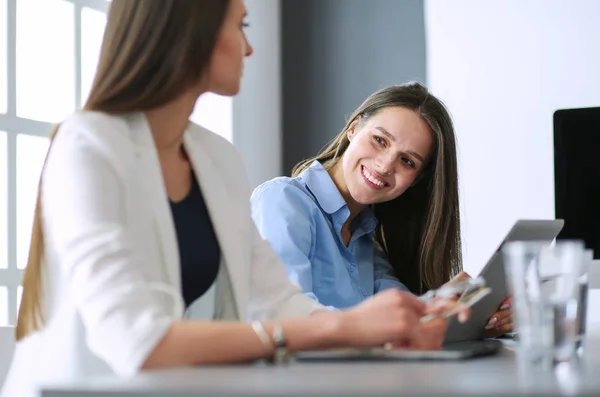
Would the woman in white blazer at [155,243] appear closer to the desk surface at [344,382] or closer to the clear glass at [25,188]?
the desk surface at [344,382]

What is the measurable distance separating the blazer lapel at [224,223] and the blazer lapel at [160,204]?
14cm

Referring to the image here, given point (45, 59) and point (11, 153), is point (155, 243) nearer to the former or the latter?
point (11, 153)

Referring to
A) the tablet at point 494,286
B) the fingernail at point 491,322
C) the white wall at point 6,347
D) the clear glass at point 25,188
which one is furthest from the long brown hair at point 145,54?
the clear glass at point 25,188

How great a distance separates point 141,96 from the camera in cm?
147

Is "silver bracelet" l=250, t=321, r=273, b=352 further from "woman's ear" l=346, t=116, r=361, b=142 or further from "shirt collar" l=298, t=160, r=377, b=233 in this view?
"woman's ear" l=346, t=116, r=361, b=142

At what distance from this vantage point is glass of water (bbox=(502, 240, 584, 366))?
1039mm

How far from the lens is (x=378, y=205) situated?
2.70m

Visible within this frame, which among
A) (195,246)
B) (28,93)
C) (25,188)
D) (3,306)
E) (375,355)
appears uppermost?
(28,93)

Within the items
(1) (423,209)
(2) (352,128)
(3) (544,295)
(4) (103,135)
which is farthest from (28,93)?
(3) (544,295)

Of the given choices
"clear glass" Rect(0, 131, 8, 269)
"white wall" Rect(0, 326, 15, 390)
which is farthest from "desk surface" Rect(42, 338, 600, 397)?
"clear glass" Rect(0, 131, 8, 269)

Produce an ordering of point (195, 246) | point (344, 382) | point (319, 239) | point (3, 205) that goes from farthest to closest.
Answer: point (3, 205)
point (319, 239)
point (195, 246)
point (344, 382)

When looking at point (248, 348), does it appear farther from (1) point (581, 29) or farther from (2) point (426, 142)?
(1) point (581, 29)

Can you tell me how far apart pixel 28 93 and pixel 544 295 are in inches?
88.7

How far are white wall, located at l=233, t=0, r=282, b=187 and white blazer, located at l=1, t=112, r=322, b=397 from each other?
2.38 m
